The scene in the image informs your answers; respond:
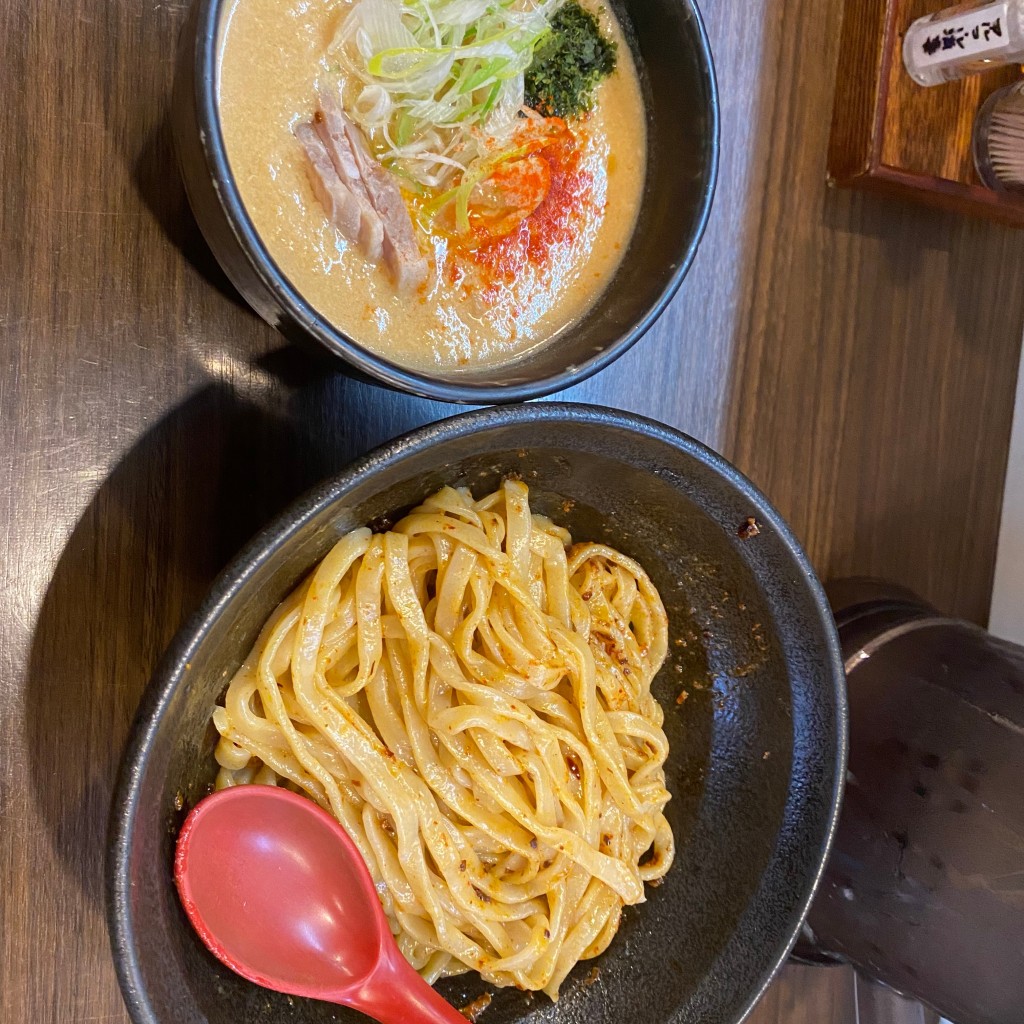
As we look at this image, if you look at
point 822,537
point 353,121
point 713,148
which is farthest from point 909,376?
point 353,121

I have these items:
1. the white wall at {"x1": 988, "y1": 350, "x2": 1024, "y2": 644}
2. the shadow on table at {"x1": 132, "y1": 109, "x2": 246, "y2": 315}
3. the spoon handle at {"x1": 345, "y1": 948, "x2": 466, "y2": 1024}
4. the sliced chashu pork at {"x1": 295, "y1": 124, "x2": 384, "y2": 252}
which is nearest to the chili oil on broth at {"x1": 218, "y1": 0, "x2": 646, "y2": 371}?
the sliced chashu pork at {"x1": 295, "y1": 124, "x2": 384, "y2": 252}

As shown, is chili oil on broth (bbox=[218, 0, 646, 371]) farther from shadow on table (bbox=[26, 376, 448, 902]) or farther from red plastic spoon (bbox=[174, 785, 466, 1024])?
red plastic spoon (bbox=[174, 785, 466, 1024])

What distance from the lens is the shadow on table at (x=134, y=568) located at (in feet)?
3.97

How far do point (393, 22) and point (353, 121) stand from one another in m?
0.13

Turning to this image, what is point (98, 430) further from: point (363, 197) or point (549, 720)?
point (549, 720)

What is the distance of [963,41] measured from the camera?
58.6 inches

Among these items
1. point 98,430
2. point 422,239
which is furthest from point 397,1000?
point 422,239

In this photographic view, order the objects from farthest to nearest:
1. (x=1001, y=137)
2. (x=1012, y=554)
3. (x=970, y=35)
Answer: (x=1012, y=554) → (x=1001, y=137) → (x=970, y=35)

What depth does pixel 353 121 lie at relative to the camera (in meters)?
1.17

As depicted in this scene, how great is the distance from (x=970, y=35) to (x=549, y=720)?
1352mm

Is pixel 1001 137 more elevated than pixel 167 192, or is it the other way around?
pixel 1001 137

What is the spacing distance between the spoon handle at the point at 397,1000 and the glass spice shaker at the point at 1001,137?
1690 mm

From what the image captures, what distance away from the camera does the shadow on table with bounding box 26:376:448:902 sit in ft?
3.97

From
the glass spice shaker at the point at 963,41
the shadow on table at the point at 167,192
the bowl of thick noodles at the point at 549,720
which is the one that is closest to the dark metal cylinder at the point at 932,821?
the bowl of thick noodles at the point at 549,720
